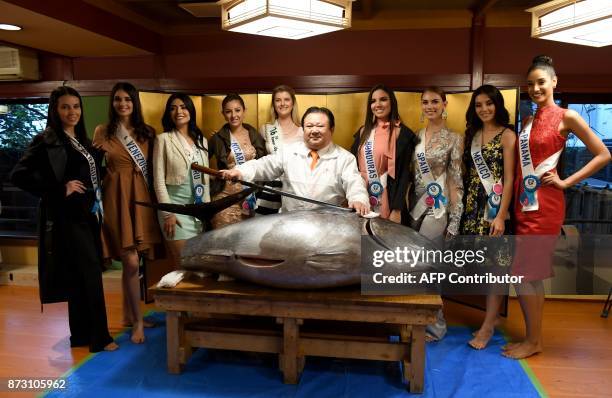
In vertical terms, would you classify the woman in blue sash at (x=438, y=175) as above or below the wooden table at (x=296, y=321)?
above

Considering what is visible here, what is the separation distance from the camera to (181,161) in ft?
10.7

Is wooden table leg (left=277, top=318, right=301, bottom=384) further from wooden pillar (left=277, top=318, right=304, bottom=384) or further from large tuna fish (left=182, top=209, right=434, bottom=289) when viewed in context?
large tuna fish (left=182, top=209, right=434, bottom=289)

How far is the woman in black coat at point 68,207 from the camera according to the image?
2811 mm

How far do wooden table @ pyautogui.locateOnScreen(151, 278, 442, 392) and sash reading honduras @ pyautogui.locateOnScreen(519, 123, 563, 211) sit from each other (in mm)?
968

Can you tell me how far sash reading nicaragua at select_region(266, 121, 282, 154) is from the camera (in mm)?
3476

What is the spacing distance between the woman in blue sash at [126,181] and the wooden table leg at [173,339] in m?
0.60

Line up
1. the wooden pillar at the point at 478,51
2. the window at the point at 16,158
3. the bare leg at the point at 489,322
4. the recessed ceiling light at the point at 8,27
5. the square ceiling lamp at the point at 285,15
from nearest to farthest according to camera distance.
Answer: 1. the square ceiling lamp at the point at 285,15
2. the bare leg at the point at 489,322
3. the recessed ceiling light at the point at 8,27
4. the wooden pillar at the point at 478,51
5. the window at the point at 16,158

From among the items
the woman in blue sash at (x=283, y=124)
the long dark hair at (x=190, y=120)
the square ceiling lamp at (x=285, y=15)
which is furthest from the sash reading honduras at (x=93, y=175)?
the square ceiling lamp at (x=285, y=15)

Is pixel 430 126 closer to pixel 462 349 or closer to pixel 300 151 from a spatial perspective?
pixel 300 151

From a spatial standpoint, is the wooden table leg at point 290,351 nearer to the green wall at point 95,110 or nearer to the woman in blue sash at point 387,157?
the woman in blue sash at point 387,157

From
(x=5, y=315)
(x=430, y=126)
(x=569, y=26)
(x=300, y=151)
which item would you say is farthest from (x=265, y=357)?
(x=569, y=26)

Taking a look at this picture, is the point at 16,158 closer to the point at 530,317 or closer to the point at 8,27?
the point at 8,27

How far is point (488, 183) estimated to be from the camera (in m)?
3.03

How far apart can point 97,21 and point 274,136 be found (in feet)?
5.55
